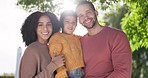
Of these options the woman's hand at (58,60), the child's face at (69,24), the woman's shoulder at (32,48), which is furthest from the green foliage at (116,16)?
the woman's hand at (58,60)

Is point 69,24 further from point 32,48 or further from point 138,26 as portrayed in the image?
point 138,26

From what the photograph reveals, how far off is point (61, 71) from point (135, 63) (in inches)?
1101

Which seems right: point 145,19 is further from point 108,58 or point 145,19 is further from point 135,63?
point 135,63

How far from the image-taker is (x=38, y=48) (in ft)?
16.3

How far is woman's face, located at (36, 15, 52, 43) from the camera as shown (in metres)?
4.95

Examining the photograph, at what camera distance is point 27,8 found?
1141cm

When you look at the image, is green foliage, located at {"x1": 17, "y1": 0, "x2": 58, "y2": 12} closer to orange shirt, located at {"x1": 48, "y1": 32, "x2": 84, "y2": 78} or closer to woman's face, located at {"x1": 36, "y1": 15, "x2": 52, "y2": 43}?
woman's face, located at {"x1": 36, "y1": 15, "x2": 52, "y2": 43}

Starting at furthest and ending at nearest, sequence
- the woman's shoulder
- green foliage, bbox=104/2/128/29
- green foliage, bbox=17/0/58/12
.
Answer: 1. green foliage, bbox=104/2/128/29
2. green foliage, bbox=17/0/58/12
3. the woman's shoulder

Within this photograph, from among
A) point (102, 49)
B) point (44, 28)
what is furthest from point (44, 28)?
point (102, 49)

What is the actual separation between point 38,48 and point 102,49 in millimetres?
808

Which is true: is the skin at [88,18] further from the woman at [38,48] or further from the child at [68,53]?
the woman at [38,48]

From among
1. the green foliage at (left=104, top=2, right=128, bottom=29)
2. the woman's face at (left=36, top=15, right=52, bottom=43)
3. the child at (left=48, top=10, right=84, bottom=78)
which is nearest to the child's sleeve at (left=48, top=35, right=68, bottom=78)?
the child at (left=48, top=10, right=84, bottom=78)

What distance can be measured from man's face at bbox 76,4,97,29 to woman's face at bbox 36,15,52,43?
1.33 feet

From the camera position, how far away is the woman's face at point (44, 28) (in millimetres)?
4953
